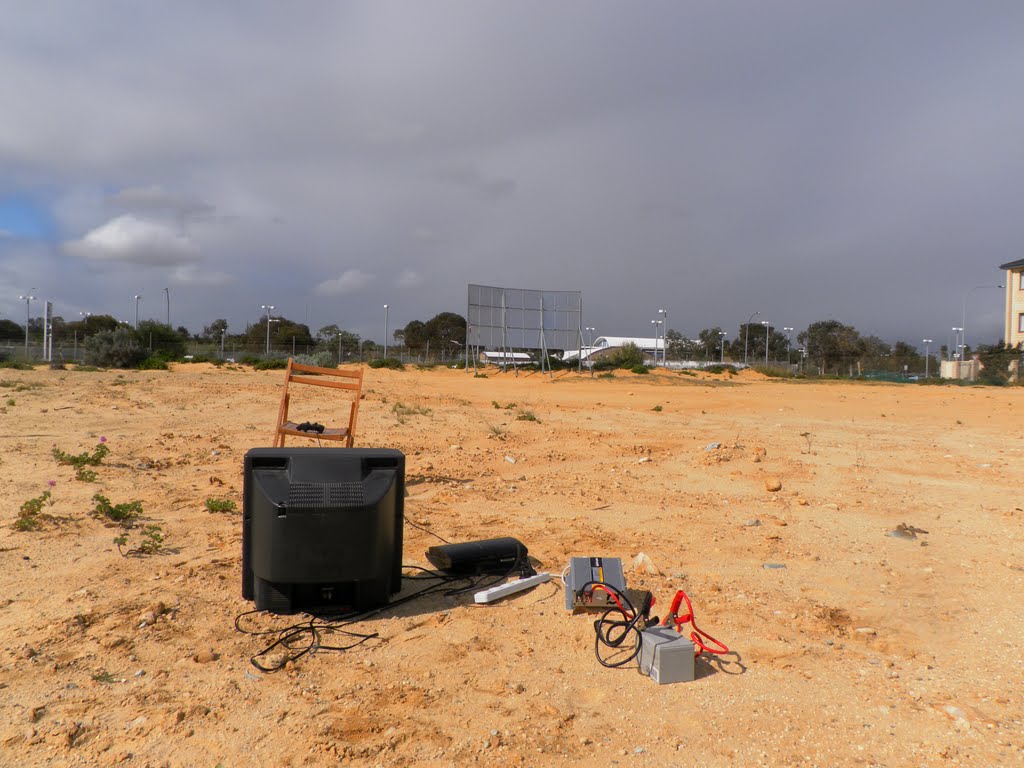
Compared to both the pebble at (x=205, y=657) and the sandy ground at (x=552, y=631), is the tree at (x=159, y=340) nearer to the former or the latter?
the sandy ground at (x=552, y=631)

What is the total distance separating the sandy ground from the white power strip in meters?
0.06

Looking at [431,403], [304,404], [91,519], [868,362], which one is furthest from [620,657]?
[868,362]

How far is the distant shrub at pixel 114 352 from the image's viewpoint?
29297 millimetres

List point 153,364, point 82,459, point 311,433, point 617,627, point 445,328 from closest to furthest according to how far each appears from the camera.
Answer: point 617,627 → point 311,433 → point 82,459 → point 153,364 → point 445,328

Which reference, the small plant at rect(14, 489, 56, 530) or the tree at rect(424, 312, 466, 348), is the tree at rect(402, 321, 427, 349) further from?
the small plant at rect(14, 489, 56, 530)

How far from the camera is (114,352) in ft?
96.7

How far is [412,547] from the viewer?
191 inches

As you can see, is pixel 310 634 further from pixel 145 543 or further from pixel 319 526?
pixel 145 543

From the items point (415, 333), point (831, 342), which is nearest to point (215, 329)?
point (415, 333)

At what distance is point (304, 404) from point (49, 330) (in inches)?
998

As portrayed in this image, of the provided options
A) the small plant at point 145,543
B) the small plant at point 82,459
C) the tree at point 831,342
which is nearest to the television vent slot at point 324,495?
the small plant at point 145,543

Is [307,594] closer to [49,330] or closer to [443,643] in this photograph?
[443,643]

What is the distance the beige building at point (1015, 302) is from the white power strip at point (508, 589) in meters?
54.9

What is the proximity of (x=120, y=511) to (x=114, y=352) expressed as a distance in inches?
1097
